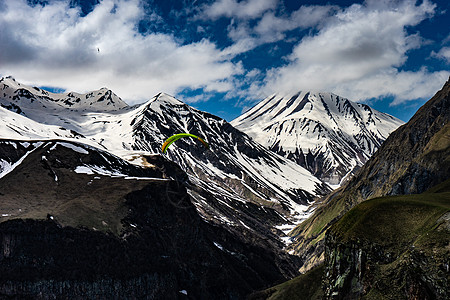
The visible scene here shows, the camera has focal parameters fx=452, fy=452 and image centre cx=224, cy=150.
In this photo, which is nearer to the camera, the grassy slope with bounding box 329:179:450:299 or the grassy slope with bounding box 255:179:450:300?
the grassy slope with bounding box 329:179:450:299

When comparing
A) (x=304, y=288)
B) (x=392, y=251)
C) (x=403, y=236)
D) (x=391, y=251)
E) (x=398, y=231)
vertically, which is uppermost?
(x=304, y=288)

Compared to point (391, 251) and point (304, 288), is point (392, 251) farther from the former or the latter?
point (304, 288)

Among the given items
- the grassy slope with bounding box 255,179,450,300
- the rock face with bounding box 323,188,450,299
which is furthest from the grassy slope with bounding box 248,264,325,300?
the grassy slope with bounding box 255,179,450,300

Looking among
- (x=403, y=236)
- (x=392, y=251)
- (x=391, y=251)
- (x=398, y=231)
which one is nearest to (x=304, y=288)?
(x=398, y=231)

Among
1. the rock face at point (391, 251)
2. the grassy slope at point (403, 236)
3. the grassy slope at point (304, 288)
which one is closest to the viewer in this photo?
the rock face at point (391, 251)

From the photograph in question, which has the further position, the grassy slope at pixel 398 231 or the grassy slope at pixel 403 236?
the grassy slope at pixel 398 231

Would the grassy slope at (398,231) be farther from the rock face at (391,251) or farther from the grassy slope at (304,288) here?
the grassy slope at (304,288)

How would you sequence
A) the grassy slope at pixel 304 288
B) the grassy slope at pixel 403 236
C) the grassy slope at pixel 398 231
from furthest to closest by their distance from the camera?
the grassy slope at pixel 304 288 < the grassy slope at pixel 398 231 < the grassy slope at pixel 403 236

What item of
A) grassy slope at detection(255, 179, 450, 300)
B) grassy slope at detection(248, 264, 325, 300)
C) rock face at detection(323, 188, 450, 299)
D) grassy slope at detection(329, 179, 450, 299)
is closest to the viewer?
rock face at detection(323, 188, 450, 299)

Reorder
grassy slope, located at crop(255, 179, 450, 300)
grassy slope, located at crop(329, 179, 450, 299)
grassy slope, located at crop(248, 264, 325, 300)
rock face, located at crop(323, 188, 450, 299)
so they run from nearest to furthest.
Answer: rock face, located at crop(323, 188, 450, 299), grassy slope, located at crop(329, 179, 450, 299), grassy slope, located at crop(255, 179, 450, 300), grassy slope, located at crop(248, 264, 325, 300)

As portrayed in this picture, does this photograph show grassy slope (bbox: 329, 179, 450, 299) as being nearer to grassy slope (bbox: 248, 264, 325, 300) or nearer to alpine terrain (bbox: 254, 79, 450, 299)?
alpine terrain (bbox: 254, 79, 450, 299)

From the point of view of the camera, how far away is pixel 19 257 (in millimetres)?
168875

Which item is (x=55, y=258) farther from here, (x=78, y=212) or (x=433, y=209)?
(x=433, y=209)

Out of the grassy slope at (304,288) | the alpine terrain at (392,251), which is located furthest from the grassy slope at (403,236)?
the grassy slope at (304,288)
